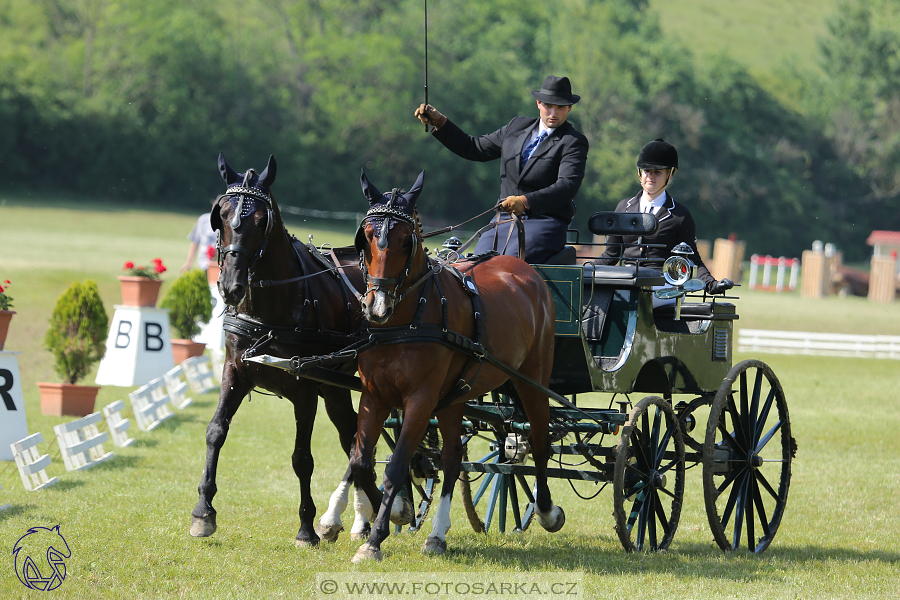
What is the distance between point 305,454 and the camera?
21.2 feet

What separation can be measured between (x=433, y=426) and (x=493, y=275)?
47.4 inches

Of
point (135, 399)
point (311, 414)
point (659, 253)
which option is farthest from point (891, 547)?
point (135, 399)

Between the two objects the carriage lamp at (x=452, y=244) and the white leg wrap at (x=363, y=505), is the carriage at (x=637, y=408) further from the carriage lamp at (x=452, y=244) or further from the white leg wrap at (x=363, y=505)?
the carriage lamp at (x=452, y=244)

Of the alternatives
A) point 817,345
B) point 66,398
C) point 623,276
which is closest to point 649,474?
point 623,276

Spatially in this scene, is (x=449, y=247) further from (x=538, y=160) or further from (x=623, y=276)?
(x=623, y=276)

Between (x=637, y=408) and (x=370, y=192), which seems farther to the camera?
(x=637, y=408)

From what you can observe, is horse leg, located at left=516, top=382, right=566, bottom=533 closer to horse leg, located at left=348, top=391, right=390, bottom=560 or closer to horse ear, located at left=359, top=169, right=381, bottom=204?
horse leg, located at left=348, top=391, right=390, bottom=560

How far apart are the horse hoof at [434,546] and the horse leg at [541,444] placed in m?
0.89

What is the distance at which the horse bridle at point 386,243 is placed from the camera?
17.5 ft

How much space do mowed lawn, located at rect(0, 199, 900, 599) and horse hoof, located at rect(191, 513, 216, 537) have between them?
0.14 m

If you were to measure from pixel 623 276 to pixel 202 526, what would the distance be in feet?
9.96

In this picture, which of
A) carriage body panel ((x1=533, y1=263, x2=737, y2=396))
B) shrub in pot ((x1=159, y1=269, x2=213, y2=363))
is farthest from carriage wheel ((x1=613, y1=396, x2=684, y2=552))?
shrub in pot ((x1=159, y1=269, x2=213, y2=363))

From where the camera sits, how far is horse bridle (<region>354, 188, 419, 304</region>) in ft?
17.5

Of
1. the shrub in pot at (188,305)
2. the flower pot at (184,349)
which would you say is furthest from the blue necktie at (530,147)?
the flower pot at (184,349)
